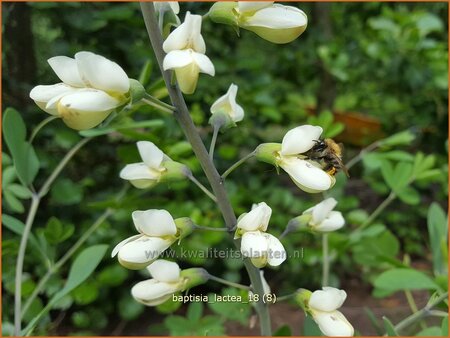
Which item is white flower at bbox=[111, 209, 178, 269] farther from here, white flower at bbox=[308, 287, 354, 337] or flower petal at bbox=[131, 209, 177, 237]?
white flower at bbox=[308, 287, 354, 337]

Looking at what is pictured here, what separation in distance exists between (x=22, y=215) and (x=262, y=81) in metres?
0.72

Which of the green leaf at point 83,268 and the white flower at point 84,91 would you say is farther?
the green leaf at point 83,268

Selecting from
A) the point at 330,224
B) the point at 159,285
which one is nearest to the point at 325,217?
the point at 330,224

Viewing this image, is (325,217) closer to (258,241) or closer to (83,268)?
(258,241)

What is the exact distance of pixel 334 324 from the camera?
565mm

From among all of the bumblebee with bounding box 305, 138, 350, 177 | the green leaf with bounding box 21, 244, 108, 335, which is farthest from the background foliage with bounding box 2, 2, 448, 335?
the bumblebee with bounding box 305, 138, 350, 177

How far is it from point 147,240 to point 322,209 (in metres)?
0.23

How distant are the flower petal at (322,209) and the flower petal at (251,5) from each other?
26cm

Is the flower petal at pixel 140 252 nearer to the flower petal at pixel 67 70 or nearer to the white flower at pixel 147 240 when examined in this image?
the white flower at pixel 147 240

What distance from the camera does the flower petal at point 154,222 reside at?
0.55 m

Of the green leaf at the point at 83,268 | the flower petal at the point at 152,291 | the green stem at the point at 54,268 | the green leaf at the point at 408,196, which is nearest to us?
the flower petal at the point at 152,291

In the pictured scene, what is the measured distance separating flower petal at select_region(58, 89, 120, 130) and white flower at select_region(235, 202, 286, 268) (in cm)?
19

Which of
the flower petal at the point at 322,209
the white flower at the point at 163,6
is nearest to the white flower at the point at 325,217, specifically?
the flower petal at the point at 322,209

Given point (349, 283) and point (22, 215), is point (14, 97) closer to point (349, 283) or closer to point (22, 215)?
point (22, 215)
